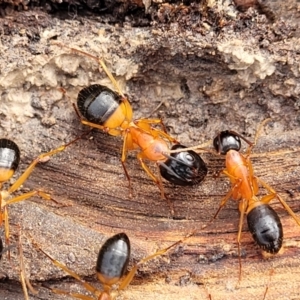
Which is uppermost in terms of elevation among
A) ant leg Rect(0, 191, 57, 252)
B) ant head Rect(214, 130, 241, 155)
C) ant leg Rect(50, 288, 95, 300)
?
ant head Rect(214, 130, 241, 155)

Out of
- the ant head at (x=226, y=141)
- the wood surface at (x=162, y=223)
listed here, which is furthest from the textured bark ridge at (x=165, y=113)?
the ant head at (x=226, y=141)

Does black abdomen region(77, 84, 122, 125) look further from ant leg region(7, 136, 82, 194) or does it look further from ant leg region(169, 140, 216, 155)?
ant leg region(169, 140, 216, 155)

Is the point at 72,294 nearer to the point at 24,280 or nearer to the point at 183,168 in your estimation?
the point at 24,280

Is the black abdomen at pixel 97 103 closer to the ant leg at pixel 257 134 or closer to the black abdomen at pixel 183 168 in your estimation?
the black abdomen at pixel 183 168

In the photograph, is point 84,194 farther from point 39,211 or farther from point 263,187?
point 263,187

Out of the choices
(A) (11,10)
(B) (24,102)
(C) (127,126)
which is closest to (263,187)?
(C) (127,126)

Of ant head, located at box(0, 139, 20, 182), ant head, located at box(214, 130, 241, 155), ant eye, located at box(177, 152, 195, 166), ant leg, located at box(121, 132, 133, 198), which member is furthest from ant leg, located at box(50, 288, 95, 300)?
ant head, located at box(214, 130, 241, 155)
